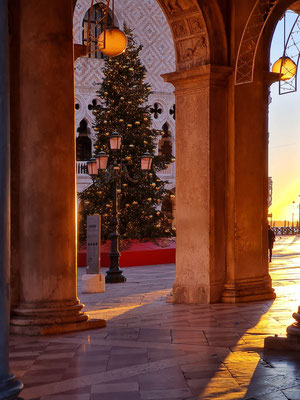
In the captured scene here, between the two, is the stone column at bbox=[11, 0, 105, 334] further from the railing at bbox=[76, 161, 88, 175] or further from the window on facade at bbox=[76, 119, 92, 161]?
the window on facade at bbox=[76, 119, 92, 161]

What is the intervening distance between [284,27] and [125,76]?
1396 cm

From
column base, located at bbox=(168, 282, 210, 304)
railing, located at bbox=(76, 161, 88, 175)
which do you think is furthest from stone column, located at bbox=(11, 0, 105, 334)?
railing, located at bbox=(76, 161, 88, 175)

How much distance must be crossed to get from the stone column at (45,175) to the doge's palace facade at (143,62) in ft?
97.1

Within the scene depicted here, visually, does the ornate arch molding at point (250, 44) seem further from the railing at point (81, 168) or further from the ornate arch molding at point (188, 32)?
the railing at point (81, 168)

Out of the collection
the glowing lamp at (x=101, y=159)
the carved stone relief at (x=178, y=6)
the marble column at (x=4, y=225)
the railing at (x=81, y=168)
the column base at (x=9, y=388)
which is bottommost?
the column base at (x=9, y=388)

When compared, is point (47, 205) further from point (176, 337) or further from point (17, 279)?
point (176, 337)

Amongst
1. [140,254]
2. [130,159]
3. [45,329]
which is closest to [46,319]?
[45,329]

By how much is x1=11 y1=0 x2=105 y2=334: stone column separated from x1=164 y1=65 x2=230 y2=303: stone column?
10.9 ft

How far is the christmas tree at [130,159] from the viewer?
1024 inches

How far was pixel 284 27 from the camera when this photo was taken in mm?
13266

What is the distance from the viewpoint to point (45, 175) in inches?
332

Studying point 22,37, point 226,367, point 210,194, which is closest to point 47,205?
point 22,37

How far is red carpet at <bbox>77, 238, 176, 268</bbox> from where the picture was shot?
80.9ft

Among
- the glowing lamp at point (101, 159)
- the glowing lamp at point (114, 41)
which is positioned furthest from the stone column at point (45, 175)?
the glowing lamp at point (101, 159)
